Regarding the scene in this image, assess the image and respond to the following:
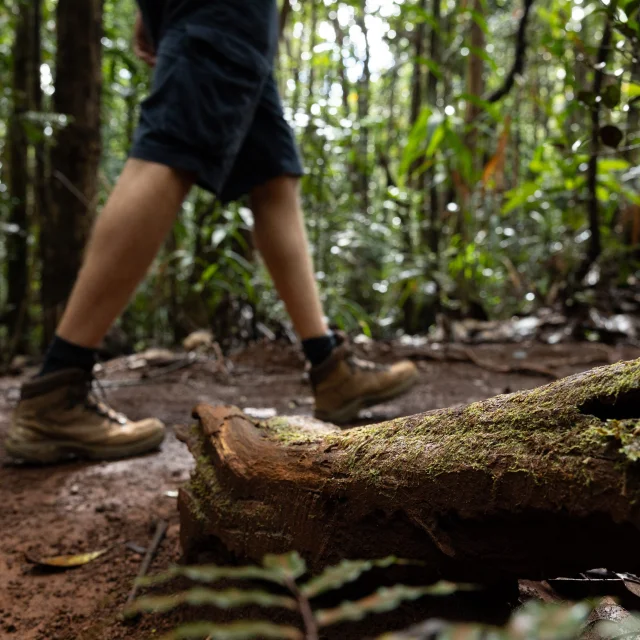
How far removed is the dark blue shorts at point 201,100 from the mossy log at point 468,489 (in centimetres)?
106

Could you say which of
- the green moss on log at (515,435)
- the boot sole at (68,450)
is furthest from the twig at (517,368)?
the green moss on log at (515,435)

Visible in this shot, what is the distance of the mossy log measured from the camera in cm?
70

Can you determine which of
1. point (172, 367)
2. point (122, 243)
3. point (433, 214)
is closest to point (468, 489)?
point (122, 243)

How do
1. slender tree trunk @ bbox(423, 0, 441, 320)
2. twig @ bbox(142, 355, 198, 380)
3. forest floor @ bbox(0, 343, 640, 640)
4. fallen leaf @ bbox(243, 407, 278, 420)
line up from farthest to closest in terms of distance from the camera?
slender tree trunk @ bbox(423, 0, 441, 320) → twig @ bbox(142, 355, 198, 380) → fallen leaf @ bbox(243, 407, 278, 420) → forest floor @ bbox(0, 343, 640, 640)

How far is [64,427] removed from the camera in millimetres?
1949

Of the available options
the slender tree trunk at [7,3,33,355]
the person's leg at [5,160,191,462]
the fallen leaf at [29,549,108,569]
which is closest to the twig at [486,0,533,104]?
the person's leg at [5,160,191,462]

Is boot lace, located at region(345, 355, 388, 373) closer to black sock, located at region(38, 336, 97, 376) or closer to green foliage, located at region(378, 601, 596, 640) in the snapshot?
black sock, located at region(38, 336, 97, 376)

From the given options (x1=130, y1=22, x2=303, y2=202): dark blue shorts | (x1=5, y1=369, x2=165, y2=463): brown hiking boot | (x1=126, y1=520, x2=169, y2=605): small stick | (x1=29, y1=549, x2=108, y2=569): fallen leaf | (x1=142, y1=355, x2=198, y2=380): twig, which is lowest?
(x1=142, y1=355, x2=198, y2=380): twig

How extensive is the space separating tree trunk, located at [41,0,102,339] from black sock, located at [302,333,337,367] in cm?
239

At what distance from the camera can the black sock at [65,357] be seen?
6.24 feet

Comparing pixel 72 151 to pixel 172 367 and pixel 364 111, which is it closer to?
pixel 172 367

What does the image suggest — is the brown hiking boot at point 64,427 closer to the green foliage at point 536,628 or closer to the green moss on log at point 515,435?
the green moss on log at point 515,435

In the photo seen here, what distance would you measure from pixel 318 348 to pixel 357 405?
0.27 m

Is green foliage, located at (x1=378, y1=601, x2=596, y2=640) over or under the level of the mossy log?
over
